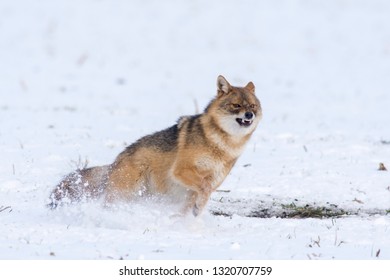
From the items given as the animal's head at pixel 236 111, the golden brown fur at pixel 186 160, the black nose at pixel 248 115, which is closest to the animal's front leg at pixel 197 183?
the golden brown fur at pixel 186 160

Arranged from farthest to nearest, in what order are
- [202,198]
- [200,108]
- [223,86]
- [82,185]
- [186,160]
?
[200,108] → [82,185] → [223,86] → [186,160] → [202,198]

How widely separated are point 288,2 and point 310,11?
139 cm

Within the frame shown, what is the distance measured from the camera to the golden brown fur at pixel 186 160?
26.2 ft

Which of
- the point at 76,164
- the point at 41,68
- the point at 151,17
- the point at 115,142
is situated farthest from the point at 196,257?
the point at 151,17

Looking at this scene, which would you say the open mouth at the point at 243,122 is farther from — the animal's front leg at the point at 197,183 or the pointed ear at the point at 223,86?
the animal's front leg at the point at 197,183

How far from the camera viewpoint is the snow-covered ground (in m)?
6.88

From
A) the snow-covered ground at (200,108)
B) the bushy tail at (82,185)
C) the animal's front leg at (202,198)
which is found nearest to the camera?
the snow-covered ground at (200,108)

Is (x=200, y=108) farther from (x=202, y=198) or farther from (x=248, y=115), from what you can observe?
(x=202, y=198)

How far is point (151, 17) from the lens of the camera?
29.1m

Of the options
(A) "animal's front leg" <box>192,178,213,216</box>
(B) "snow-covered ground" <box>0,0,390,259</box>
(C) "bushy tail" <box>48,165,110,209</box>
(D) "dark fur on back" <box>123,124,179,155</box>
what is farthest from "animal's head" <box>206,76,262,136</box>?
(C) "bushy tail" <box>48,165,110,209</box>

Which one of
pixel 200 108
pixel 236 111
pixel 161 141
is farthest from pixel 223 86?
pixel 200 108

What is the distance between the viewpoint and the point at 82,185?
8453mm

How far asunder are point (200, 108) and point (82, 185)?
10216mm

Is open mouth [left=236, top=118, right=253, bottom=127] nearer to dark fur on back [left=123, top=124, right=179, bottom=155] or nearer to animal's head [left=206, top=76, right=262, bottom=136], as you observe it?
animal's head [left=206, top=76, right=262, bottom=136]
